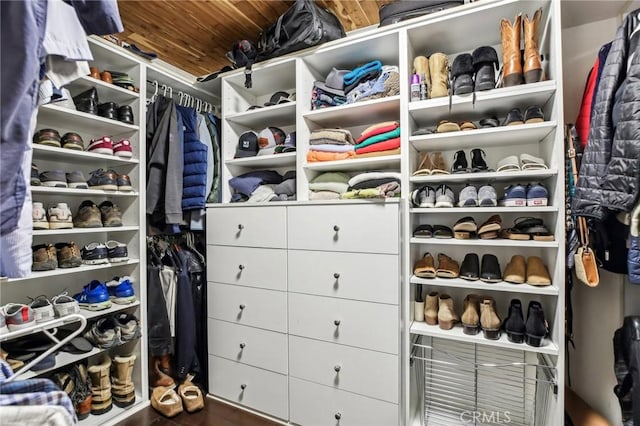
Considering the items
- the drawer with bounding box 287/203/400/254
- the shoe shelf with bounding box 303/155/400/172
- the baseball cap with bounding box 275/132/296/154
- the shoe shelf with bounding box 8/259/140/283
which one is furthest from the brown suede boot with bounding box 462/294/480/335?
the shoe shelf with bounding box 8/259/140/283

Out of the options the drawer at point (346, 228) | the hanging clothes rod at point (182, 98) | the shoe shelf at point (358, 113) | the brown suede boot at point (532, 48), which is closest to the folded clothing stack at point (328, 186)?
the drawer at point (346, 228)

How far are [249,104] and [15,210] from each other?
5.72 feet

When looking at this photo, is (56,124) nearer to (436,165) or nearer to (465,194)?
(436,165)

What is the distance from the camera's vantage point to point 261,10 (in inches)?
65.7

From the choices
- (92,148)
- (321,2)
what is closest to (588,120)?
(321,2)

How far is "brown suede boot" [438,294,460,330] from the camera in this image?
1.41 metres

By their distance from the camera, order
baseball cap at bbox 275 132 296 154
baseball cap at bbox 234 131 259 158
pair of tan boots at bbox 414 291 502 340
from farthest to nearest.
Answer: baseball cap at bbox 234 131 259 158
baseball cap at bbox 275 132 296 154
pair of tan boots at bbox 414 291 502 340

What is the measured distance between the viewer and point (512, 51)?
1.28 meters

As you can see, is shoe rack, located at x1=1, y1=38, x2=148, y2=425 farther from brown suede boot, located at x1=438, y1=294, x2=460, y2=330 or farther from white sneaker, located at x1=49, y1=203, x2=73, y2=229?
brown suede boot, located at x1=438, y1=294, x2=460, y2=330

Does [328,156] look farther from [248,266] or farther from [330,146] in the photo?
[248,266]

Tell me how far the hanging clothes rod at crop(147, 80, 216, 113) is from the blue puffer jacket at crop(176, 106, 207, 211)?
19 centimetres

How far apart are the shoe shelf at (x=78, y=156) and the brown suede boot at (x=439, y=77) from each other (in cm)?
168

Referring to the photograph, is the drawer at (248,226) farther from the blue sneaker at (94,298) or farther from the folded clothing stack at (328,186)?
the blue sneaker at (94,298)

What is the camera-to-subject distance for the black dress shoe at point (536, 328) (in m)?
1.24
